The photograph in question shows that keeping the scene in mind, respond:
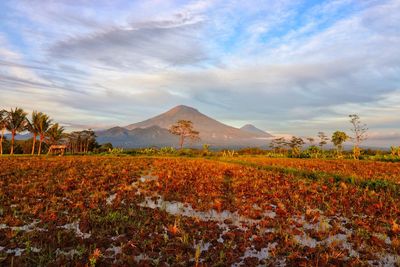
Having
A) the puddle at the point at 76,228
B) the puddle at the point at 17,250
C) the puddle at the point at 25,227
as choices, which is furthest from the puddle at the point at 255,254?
the puddle at the point at 25,227

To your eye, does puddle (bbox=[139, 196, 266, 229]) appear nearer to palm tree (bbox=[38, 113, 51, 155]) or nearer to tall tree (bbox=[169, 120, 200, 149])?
palm tree (bbox=[38, 113, 51, 155])

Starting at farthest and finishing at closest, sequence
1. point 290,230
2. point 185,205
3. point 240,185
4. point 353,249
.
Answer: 1. point 240,185
2. point 185,205
3. point 290,230
4. point 353,249

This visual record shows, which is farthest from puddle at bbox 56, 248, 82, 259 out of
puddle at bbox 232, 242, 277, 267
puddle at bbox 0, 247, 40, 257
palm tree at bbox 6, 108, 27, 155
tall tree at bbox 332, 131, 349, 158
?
tall tree at bbox 332, 131, 349, 158

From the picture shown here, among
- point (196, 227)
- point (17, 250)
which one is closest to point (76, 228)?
point (17, 250)

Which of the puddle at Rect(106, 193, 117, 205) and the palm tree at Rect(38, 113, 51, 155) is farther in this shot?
the palm tree at Rect(38, 113, 51, 155)

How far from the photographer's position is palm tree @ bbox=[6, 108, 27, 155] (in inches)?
1391

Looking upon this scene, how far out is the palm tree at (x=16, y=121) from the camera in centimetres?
3533

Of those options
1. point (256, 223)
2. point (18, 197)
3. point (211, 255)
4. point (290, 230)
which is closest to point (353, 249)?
point (290, 230)

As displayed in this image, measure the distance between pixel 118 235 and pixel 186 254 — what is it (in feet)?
5.98

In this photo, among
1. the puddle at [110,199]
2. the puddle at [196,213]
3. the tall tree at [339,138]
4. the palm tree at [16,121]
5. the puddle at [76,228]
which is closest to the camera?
the puddle at [76,228]

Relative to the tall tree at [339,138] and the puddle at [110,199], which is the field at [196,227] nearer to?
the puddle at [110,199]

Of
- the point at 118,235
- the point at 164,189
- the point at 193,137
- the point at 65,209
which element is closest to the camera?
the point at 118,235

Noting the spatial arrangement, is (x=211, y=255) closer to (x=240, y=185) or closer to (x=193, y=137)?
(x=240, y=185)

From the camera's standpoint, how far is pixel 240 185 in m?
12.8
